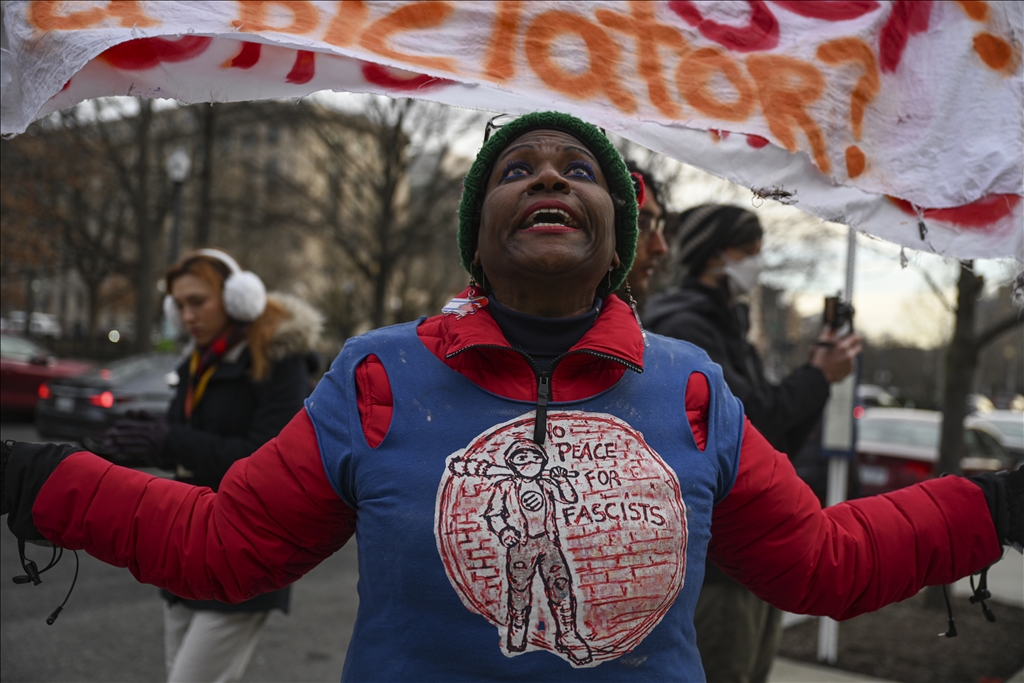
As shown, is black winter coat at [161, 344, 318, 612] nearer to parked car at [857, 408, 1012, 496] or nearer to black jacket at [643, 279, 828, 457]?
black jacket at [643, 279, 828, 457]

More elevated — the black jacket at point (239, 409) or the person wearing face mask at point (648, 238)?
the person wearing face mask at point (648, 238)

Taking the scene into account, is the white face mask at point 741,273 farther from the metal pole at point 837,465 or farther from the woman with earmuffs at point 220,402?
the metal pole at point 837,465

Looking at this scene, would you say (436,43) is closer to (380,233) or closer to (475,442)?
(475,442)

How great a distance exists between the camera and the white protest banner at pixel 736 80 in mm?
1947

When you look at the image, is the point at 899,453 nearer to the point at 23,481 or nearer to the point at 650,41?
the point at 650,41

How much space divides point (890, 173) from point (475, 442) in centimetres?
129

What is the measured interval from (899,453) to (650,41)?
9.10 m

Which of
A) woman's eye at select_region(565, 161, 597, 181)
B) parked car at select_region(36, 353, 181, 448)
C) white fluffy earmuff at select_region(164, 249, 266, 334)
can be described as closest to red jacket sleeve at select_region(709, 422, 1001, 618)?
woman's eye at select_region(565, 161, 597, 181)

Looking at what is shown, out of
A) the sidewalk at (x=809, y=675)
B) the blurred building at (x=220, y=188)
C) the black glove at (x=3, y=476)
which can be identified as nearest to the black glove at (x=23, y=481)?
the black glove at (x=3, y=476)

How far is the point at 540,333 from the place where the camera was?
1674 mm

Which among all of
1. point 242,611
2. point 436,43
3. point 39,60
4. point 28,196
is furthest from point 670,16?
point 28,196

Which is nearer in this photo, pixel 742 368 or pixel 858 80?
pixel 858 80

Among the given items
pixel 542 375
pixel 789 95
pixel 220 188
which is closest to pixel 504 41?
pixel 789 95

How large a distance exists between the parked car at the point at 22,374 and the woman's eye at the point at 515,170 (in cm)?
1209
